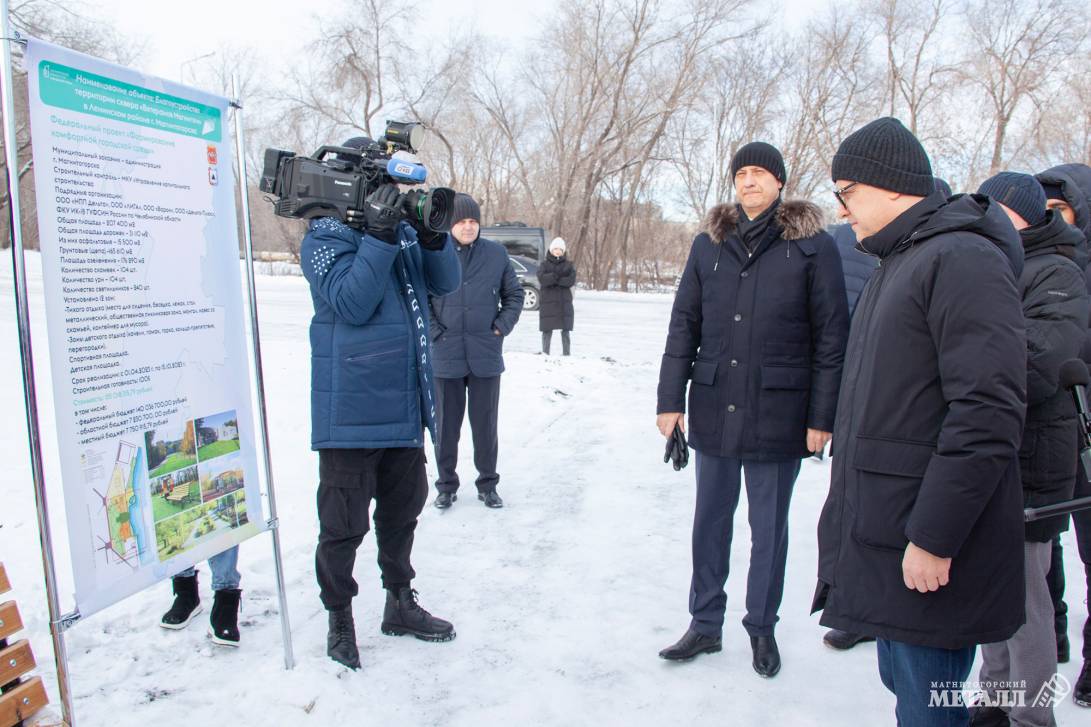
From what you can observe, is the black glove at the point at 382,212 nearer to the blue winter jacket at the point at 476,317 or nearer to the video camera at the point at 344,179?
the video camera at the point at 344,179

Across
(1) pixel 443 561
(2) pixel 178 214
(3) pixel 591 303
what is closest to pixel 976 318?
(2) pixel 178 214

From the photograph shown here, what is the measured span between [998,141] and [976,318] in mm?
30819

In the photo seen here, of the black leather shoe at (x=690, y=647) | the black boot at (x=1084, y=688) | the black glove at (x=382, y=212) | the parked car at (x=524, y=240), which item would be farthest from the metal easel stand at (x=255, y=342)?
the parked car at (x=524, y=240)

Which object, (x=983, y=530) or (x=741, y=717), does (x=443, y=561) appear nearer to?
(x=741, y=717)

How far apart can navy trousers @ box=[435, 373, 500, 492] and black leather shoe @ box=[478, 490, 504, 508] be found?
26mm

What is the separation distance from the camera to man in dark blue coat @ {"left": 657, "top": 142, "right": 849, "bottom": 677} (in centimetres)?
288

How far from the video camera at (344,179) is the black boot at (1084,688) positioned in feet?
9.46

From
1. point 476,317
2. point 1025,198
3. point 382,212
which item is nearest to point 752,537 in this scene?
point 1025,198

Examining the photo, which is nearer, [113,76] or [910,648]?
[910,648]

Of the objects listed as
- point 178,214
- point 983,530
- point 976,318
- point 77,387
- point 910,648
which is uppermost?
point 178,214

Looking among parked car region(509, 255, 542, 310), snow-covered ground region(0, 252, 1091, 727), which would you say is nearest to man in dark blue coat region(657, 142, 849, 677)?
snow-covered ground region(0, 252, 1091, 727)

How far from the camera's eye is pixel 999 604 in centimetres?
179

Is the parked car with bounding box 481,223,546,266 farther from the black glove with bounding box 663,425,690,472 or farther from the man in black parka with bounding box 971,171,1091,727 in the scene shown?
the man in black parka with bounding box 971,171,1091,727

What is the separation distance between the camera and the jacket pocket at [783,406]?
289 cm
